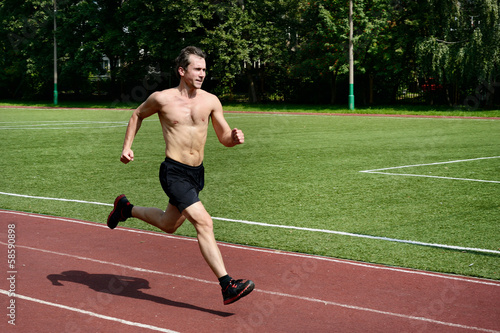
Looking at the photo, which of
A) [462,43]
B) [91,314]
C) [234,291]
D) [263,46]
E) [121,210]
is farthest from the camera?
[263,46]

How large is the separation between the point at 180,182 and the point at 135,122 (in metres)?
0.79

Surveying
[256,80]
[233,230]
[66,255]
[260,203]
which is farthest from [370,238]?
[256,80]

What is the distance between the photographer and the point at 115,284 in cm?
587

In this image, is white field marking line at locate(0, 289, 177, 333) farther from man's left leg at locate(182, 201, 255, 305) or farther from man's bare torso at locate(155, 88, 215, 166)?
man's bare torso at locate(155, 88, 215, 166)

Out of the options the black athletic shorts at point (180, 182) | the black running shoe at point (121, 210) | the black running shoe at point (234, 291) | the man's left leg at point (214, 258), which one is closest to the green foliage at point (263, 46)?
the black running shoe at point (121, 210)

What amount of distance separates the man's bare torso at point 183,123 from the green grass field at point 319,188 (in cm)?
219

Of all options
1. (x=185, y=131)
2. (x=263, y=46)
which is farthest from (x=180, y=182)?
(x=263, y=46)

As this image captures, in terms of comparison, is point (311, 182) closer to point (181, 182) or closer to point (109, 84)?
point (181, 182)

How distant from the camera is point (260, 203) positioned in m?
9.91

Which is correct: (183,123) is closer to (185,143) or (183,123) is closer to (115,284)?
(185,143)

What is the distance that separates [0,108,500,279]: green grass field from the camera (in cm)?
741

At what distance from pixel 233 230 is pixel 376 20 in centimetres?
3471

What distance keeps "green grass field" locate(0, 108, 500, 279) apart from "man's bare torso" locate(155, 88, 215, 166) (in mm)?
2194

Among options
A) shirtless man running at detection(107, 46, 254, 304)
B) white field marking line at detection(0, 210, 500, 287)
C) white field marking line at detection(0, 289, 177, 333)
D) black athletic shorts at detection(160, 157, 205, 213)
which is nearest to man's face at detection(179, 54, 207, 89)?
shirtless man running at detection(107, 46, 254, 304)
